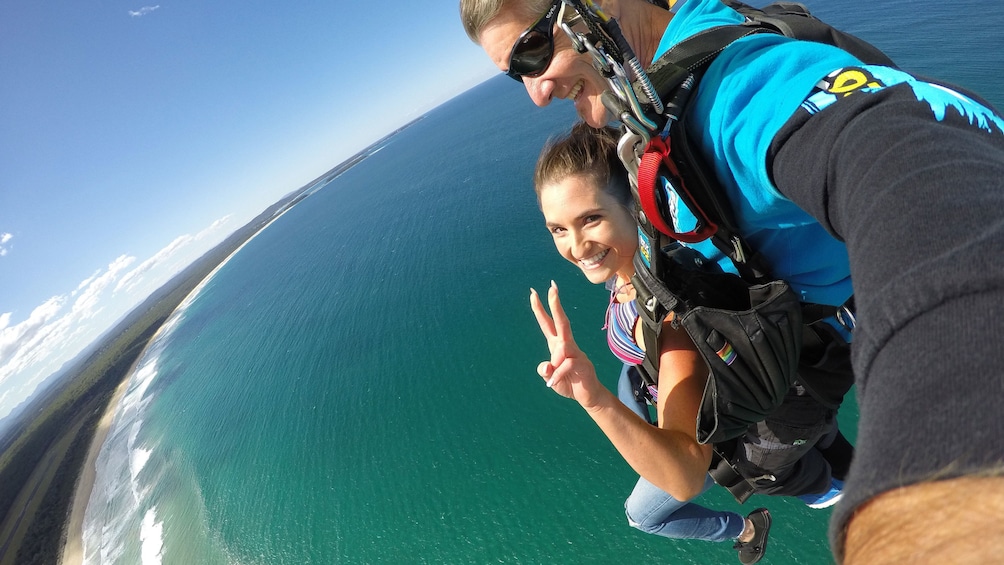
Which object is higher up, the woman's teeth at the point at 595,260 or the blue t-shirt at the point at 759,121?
the blue t-shirt at the point at 759,121

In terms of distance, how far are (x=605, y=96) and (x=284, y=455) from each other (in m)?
20.3

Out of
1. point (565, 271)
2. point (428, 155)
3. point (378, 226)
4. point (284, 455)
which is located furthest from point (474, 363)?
point (428, 155)

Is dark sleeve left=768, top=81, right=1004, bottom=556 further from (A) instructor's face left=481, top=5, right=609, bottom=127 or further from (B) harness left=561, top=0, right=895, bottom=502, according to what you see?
(A) instructor's face left=481, top=5, right=609, bottom=127

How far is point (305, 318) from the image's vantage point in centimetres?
3116

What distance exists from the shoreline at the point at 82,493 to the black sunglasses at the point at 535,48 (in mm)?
29135

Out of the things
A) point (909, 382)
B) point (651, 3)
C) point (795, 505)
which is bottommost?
point (795, 505)

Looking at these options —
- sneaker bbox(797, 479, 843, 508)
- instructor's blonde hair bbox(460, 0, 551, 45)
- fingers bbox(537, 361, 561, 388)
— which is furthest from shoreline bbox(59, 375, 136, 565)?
instructor's blonde hair bbox(460, 0, 551, 45)

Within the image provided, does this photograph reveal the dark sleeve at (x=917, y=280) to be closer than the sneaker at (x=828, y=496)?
Yes

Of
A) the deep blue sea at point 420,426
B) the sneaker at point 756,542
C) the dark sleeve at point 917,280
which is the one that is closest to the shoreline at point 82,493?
the deep blue sea at point 420,426

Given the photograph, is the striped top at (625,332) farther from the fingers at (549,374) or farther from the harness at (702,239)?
the fingers at (549,374)

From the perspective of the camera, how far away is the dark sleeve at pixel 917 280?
1.51 feet

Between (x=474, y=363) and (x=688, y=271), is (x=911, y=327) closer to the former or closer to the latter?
(x=688, y=271)

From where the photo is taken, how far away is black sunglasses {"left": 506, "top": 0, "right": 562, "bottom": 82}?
67.3 inches

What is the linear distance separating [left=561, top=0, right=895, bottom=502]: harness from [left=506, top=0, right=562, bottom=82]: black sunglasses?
0.90 ft
